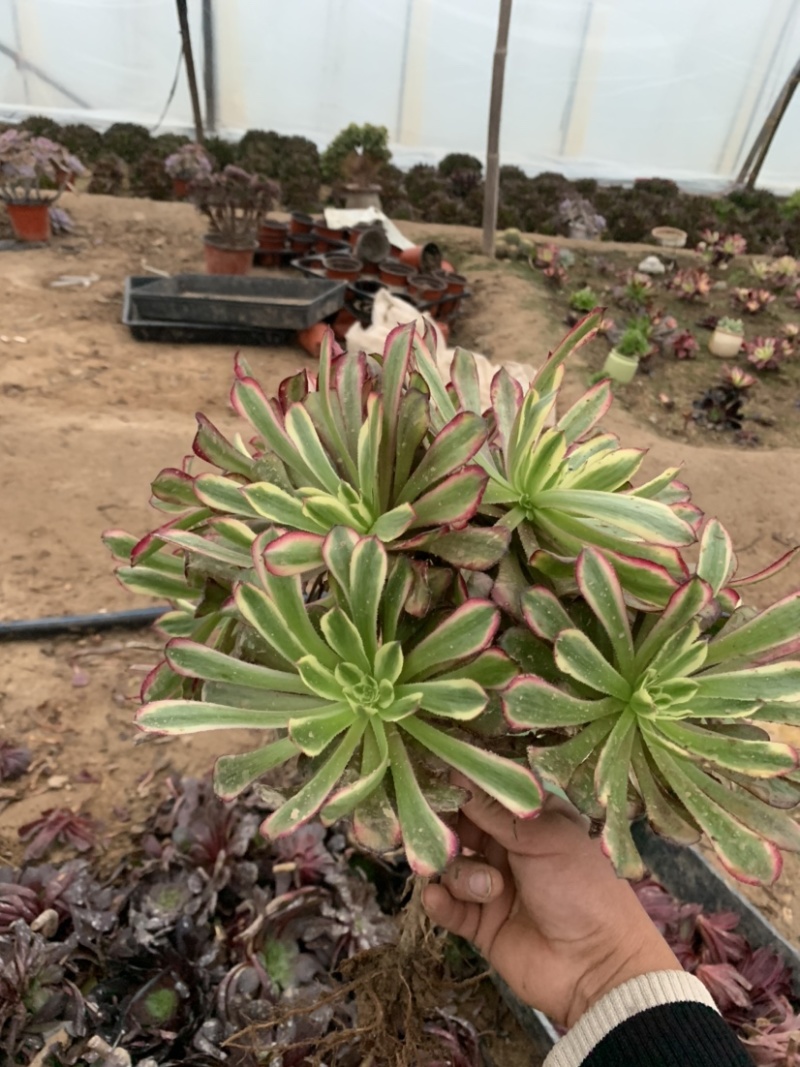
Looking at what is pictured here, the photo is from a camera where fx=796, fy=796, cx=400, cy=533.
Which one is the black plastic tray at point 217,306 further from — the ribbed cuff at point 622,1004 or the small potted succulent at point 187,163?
the ribbed cuff at point 622,1004

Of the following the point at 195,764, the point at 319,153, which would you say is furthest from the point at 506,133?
the point at 195,764

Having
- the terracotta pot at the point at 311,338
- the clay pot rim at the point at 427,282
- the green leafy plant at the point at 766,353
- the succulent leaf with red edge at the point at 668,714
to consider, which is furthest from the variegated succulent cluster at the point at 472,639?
the green leafy plant at the point at 766,353

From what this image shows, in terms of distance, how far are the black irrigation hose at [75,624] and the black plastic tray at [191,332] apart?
2829 mm

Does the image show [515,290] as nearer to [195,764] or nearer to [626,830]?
[195,764]

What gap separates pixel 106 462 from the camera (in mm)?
3150

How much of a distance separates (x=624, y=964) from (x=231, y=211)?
5.87 meters

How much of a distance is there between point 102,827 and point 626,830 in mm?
1465

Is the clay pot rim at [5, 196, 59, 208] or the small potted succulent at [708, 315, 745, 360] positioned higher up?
the clay pot rim at [5, 196, 59, 208]

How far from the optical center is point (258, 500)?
0.72m

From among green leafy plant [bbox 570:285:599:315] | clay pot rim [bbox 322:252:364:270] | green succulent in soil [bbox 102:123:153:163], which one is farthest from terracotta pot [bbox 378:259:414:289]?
green succulent in soil [bbox 102:123:153:163]

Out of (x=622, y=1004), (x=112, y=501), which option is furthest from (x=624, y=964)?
(x=112, y=501)

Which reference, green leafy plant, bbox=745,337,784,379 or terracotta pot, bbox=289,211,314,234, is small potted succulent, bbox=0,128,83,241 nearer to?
terracotta pot, bbox=289,211,314,234

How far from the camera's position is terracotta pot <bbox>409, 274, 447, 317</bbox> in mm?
5369

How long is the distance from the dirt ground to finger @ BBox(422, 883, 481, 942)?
1.58ft
